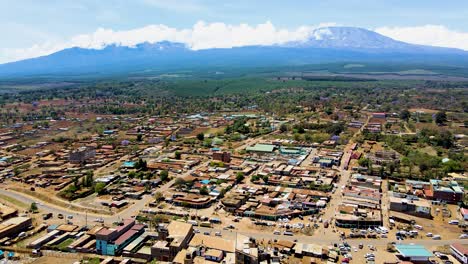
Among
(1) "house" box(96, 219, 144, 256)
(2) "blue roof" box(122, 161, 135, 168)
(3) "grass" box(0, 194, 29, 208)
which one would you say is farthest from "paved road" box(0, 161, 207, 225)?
(2) "blue roof" box(122, 161, 135, 168)

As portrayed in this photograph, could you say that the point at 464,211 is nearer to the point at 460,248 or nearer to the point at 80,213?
the point at 460,248

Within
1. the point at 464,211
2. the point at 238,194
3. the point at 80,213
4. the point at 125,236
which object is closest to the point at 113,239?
the point at 125,236

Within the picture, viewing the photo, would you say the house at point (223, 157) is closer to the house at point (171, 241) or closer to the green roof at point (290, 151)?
the green roof at point (290, 151)

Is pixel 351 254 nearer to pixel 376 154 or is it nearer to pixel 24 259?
pixel 24 259

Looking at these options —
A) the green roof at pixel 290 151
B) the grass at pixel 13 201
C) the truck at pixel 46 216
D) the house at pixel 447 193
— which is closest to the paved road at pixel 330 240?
the house at pixel 447 193

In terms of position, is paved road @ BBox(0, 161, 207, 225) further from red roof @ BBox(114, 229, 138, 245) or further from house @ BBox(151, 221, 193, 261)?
house @ BBox(151, 221, 193, 261)

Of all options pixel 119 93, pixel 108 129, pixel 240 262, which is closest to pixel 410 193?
pixel 240 262
